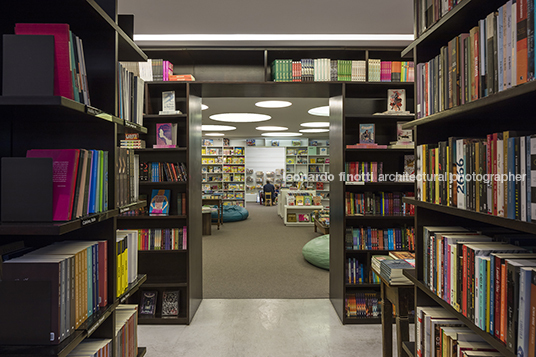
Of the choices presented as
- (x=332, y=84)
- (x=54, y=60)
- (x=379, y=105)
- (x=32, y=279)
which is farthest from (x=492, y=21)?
(x=379, y=105)

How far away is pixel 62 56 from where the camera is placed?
118cm

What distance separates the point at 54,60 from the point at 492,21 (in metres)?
1.63

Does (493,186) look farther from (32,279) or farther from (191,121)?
(191,121)

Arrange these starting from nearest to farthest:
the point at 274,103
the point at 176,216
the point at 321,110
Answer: the point at 176,216, the point at 274,103, the point at 321,110

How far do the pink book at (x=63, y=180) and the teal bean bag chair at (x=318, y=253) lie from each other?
441cm

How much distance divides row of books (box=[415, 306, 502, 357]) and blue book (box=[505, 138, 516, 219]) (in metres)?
0.61

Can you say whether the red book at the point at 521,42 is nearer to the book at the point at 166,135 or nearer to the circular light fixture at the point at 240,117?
the book at the point at 166,135

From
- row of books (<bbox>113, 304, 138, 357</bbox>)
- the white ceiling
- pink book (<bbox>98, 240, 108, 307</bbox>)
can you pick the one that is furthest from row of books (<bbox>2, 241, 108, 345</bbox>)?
the white ceiling

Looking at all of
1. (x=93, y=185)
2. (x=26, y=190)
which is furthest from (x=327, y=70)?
(x=26, y=190)

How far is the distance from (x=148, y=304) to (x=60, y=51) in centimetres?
295

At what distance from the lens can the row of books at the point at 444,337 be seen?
1245 millimetres

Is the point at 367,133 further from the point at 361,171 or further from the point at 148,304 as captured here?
the point at 148,304

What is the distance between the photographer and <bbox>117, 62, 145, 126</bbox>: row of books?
5.39 ft

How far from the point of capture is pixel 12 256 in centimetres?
121
